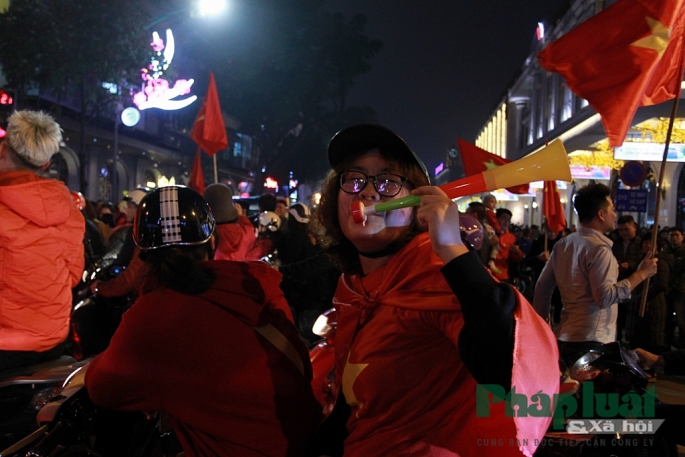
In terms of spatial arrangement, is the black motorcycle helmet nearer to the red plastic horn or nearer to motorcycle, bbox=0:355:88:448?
the red plastic horn

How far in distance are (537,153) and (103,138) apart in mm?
25664

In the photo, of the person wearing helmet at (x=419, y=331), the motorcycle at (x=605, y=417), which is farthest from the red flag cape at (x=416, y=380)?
the motorcycle at (x=605, y=417)

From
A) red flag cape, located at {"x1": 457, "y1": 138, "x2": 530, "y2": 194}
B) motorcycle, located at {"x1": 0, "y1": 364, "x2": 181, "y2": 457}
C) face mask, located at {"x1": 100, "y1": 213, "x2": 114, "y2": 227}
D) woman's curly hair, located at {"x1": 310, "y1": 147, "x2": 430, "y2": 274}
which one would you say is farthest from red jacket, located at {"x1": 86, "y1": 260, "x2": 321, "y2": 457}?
face mask, located at {"x1": 100, "y1": 213, "x2": 114, "y2": 227}

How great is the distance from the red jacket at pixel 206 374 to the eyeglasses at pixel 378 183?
61 centimetres

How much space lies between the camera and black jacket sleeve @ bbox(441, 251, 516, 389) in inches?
53.9

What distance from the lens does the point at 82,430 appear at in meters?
2.39

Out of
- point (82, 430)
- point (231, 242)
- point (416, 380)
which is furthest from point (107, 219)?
point (416, 380)

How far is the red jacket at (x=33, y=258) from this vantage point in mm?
3529

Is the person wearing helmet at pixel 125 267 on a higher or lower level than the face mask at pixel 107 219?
lower

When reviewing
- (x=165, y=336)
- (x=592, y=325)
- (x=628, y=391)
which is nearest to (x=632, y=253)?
(x=592, y=325)

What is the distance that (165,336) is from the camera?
211cm

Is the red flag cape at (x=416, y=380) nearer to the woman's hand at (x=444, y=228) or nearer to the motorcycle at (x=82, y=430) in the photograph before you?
the woman's hand at (x=444, y=228)

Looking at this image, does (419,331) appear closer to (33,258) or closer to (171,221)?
(171,221)

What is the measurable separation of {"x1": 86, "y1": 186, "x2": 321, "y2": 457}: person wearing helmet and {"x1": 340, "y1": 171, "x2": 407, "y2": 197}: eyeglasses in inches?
23.5
